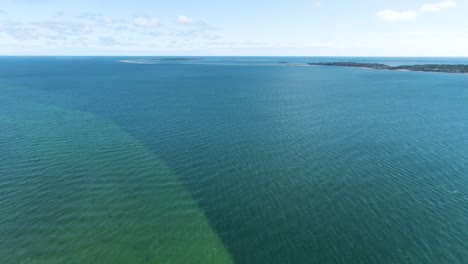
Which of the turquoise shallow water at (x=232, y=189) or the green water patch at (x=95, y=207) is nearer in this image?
the green water patch at (x=95, y=207)

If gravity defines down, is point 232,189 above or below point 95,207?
above

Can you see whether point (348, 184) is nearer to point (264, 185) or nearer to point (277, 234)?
point (264, 185)

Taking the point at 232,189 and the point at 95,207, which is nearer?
the point at 95,207

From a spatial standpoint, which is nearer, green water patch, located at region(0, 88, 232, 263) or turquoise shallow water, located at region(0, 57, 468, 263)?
green water patch, located at region(0, 88, 232, 263)
